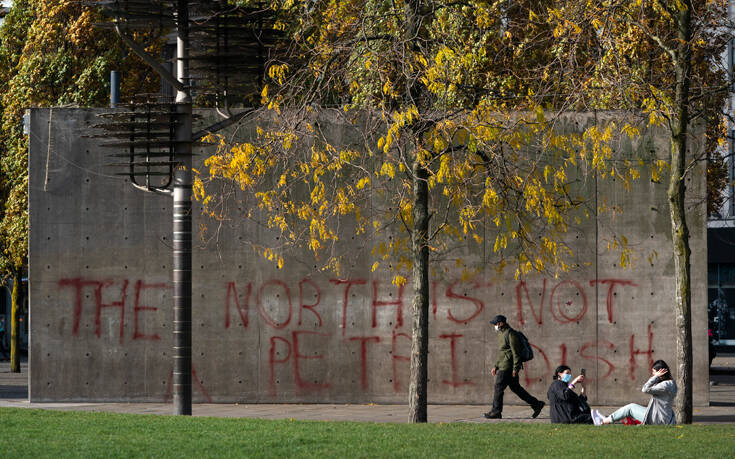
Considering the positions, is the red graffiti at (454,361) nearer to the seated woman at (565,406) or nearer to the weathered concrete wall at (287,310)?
the weathered concrete wall at (287,310)

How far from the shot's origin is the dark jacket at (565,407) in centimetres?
1221

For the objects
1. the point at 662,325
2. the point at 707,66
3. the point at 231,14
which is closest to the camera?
the point at 231,14

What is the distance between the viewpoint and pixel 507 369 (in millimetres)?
13953

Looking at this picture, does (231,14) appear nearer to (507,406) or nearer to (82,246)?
(82,246)

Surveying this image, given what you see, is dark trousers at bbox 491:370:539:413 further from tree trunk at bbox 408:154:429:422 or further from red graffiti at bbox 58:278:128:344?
red graffiti at bbox 58:278:128:344

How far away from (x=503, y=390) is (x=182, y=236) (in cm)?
481

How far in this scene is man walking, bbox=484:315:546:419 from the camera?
13.8 metres

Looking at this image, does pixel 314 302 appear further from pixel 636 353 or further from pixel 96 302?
pixel 636 353

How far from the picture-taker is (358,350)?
50.4 ft

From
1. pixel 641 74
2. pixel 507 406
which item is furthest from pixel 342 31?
pixel 507 406

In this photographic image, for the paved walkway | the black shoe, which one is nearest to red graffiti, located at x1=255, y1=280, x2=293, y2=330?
the paved walkway

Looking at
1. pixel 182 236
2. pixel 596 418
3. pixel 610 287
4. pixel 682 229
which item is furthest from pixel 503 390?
pixel 182 236

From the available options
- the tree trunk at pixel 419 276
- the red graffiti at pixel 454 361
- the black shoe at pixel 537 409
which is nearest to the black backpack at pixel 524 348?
the black shoe at pixel 537 409

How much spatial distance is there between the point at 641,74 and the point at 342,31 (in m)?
3.73
